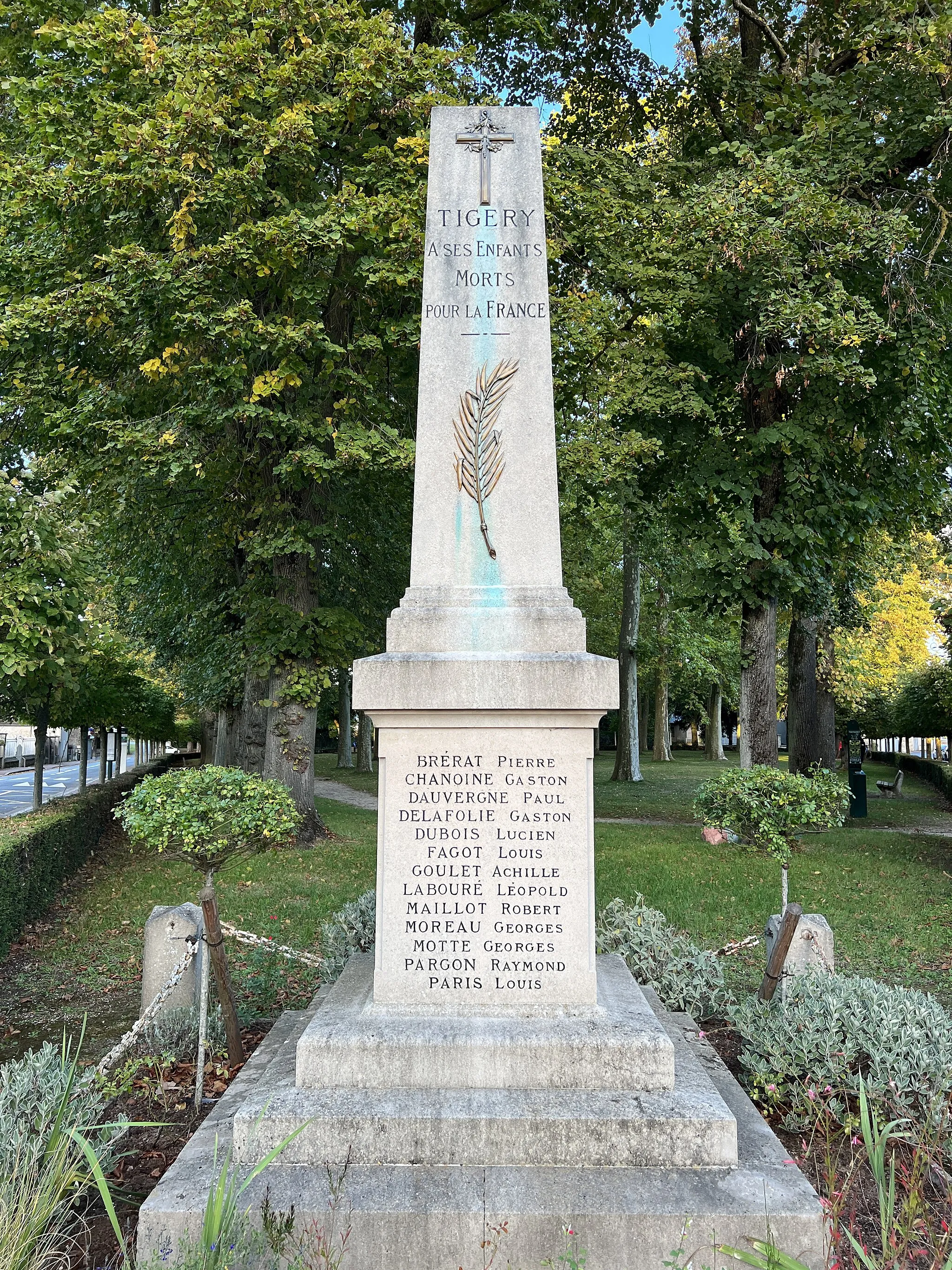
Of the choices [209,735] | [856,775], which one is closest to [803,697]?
[856,775]

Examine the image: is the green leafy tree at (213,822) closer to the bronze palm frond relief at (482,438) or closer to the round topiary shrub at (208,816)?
the round topiary shrub at (208,816)

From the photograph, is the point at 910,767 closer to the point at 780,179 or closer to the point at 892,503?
the point at 892,503

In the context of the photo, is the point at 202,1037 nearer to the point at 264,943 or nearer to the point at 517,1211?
the point at 264,943

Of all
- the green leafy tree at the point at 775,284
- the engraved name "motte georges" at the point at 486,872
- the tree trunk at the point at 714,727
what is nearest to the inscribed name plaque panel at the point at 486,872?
the engraved name "motte georges" at the point at 486,872

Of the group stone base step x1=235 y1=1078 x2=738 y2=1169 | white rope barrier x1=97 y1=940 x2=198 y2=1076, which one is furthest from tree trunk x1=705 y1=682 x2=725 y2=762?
stone base step x1=235 y1=1078 x2=738 y2=1169

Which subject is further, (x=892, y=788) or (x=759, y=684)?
(x=892, y=788)

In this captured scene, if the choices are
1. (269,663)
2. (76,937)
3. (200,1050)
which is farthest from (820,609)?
(200,1050)

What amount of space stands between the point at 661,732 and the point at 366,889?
105ft

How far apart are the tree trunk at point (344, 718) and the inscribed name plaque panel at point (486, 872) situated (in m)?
23.3

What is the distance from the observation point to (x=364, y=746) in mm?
35844

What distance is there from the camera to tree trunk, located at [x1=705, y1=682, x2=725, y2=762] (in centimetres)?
4403

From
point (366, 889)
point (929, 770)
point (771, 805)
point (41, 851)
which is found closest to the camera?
point (771, 805)

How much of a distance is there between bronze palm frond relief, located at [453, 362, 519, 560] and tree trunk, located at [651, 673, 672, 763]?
34898mm

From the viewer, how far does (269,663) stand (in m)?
14.5
